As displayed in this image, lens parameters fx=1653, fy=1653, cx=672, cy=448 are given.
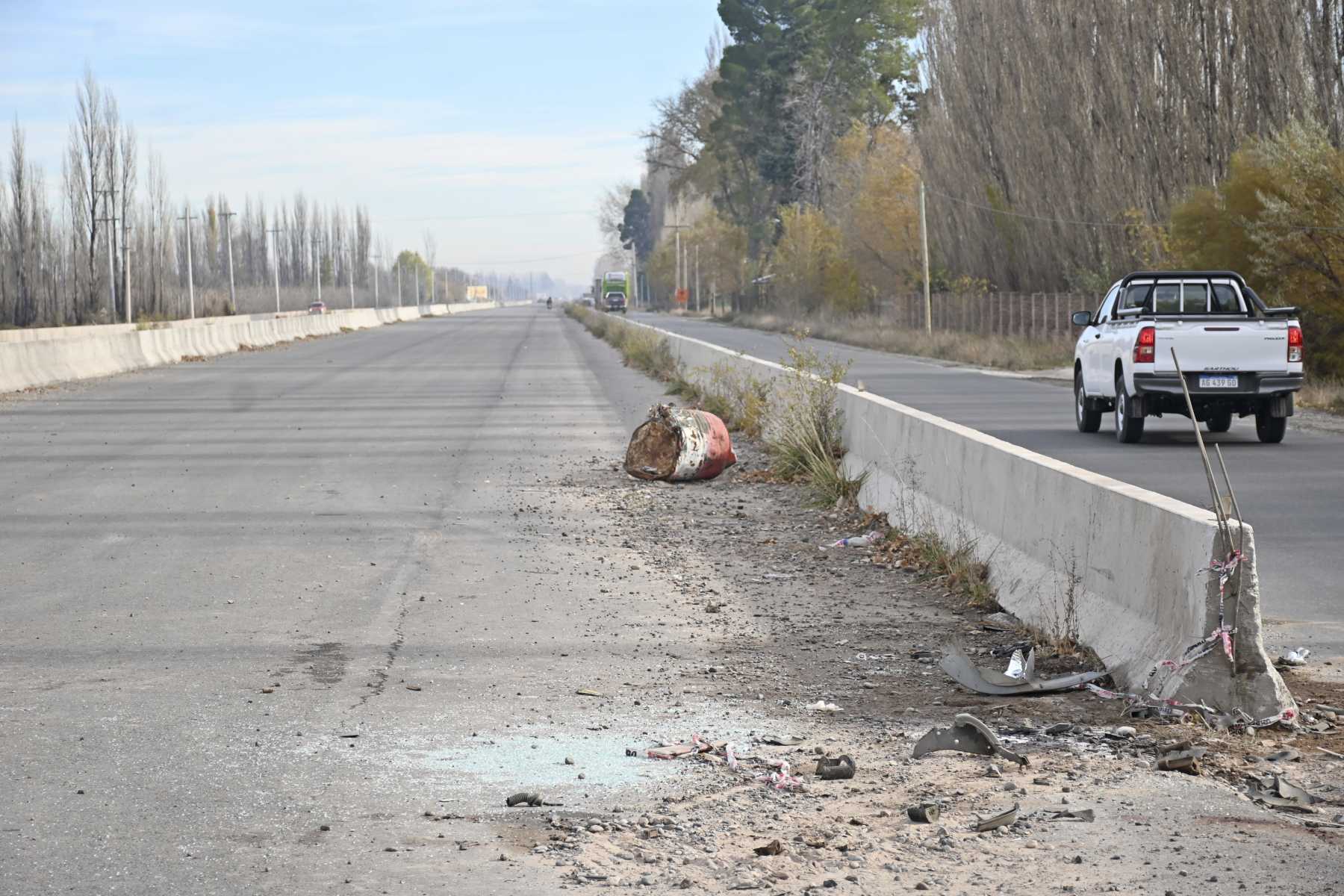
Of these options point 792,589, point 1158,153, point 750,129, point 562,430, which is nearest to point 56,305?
point 750,129

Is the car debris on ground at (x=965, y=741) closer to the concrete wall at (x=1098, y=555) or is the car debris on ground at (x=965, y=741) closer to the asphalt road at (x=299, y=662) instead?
the concrete wall at (x=1098, y=555)

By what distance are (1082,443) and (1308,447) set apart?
2.60 meters

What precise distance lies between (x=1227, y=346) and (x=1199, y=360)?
1.15ft

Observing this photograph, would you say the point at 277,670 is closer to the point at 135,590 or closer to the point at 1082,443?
the point at 135,590

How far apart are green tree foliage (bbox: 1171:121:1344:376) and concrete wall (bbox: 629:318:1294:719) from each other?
61.4ft

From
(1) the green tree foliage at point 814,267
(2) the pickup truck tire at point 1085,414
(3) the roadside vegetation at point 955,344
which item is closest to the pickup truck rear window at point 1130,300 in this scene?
(2) the pickup truck tire at point 1085,414

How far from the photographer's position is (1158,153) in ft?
149

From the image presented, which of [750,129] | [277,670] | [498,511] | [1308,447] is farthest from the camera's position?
[750,129]

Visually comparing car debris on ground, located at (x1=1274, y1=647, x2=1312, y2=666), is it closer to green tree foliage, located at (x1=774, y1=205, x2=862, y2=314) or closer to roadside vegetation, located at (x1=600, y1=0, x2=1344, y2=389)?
roadside vegetation, located at (x1=600, y1=0, x2=1344, y2=389)

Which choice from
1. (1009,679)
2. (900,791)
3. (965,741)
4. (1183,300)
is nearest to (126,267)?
(1183,300)

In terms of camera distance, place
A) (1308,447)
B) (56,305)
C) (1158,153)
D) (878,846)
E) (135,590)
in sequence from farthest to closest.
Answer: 1. (56,305)
2. (1158,153)
3. (1308,447)
4. (135,590)
5. (878,846)

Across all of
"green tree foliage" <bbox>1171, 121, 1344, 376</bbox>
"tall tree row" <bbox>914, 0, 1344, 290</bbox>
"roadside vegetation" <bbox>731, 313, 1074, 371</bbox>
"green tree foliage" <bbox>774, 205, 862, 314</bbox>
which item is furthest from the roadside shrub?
"green tree foliage" <bbox>774, 205, 862, 314</bbox>

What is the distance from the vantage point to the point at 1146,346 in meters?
19.3

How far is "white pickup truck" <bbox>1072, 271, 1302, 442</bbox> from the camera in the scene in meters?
Result: 19.4
